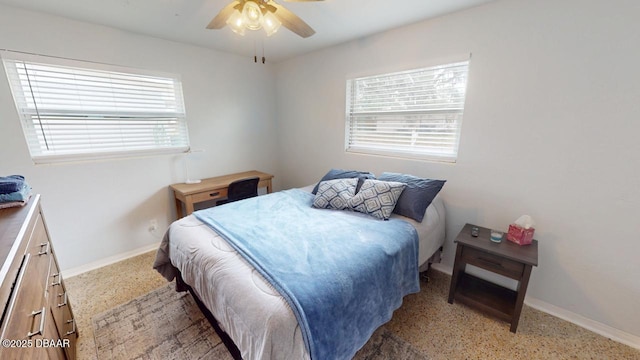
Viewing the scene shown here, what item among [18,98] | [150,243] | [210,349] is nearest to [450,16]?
[210,349]

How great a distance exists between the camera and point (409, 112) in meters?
2.41

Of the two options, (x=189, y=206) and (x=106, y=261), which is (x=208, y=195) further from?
(x=106, y=261)

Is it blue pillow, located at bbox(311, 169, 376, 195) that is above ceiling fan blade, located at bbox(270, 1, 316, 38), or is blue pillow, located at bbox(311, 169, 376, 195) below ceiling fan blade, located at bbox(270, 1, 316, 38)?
below

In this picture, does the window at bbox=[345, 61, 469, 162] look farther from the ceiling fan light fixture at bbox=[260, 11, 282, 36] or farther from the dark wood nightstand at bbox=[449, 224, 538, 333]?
the ceiling fan light fixture at bbox=[260, 11, 282, 36]

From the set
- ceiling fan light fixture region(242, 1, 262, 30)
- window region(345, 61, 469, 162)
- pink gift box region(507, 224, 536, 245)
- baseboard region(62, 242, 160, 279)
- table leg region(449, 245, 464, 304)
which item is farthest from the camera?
baseboard region(62, 242, 160, 279)

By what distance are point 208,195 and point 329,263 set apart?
194 centimetres

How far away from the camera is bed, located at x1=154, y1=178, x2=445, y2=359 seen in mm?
1023

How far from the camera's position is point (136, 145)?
2.60 meters

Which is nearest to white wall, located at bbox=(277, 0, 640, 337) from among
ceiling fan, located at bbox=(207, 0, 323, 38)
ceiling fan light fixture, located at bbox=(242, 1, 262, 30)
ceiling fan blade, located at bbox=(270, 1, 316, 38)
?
ceiling fan blade, located at bbox=(270, 1, 316, 38)

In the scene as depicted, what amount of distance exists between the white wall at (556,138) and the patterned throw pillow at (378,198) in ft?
1.77

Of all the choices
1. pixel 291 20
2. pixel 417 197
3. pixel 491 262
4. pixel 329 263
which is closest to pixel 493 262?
pixel 491 262

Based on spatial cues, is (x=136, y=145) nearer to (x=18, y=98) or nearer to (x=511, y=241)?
(x=18, y=98)

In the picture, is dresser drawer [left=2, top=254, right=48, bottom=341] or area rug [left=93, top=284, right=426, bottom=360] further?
area rug [left=93, top=284, right=426, bottom=360]

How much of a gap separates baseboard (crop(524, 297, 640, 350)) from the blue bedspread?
3.49 feet
